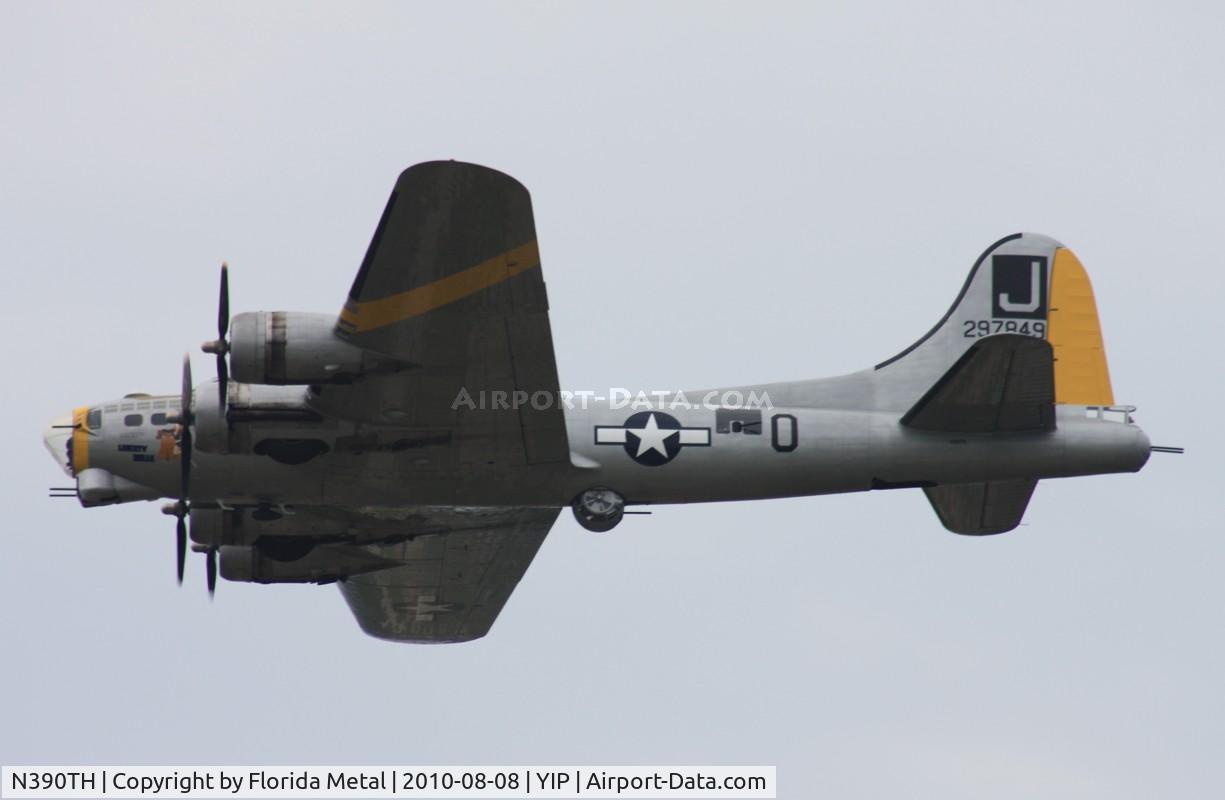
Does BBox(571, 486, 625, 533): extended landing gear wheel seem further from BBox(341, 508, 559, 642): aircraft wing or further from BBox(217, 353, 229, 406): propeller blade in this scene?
BBox(217, 353, 229, 406): propeller blade

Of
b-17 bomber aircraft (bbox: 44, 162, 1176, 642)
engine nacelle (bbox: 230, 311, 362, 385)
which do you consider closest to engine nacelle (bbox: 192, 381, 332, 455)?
b-17 bomber aircraft (bbox: 44, 162, 1176, 642)

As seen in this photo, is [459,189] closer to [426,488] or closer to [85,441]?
[426,488]

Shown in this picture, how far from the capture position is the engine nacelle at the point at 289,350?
22266mm

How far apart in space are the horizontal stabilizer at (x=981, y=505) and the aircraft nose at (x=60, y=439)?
11982 mm

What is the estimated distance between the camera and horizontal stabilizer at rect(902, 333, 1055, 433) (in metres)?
23.5

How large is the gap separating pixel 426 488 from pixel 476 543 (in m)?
3.20

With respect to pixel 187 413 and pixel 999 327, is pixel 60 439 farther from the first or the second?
pixel 999 327

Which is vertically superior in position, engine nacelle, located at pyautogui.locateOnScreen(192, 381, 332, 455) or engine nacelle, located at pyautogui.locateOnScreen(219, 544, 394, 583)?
engine nacelle, located at pyautogui.locateOnScreen(192, 381, 332, 455)

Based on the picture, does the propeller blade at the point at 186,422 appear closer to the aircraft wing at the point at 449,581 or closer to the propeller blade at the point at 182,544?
the propeller blade at the point at 182,544

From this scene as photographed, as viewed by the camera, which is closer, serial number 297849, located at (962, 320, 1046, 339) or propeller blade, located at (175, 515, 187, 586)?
propeller blade, located at (175, 515, 187, 586)

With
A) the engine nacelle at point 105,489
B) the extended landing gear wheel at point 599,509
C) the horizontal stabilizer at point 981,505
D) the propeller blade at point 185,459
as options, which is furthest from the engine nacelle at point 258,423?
the horizontal stabilizer at point 981,505

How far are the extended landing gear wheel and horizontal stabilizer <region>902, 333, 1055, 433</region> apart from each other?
162 inches

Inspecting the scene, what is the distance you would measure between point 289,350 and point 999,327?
1081 cm

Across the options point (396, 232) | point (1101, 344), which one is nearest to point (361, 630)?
point (396, 232)
